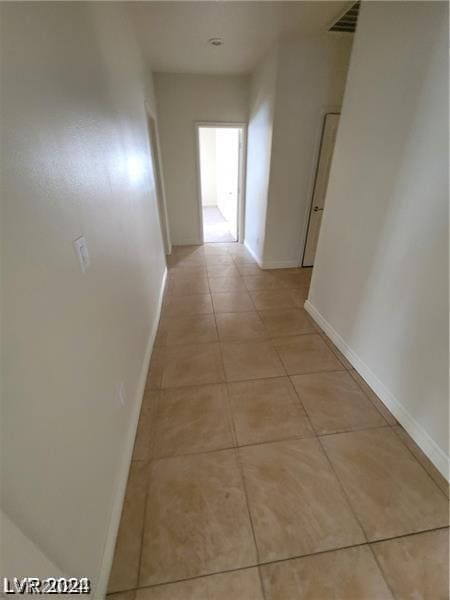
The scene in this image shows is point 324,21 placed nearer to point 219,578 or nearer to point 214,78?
point 214,78

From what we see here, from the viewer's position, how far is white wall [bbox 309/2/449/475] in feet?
4.05

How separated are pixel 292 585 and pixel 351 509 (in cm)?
40

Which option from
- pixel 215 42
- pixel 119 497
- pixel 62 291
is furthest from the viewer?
pixel 215 42

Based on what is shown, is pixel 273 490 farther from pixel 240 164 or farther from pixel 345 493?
pixel 240 164

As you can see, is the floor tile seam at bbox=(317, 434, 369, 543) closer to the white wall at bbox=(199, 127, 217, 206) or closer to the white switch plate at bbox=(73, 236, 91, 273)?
the white switch plate at bbox=(73, 236, 91, 273)

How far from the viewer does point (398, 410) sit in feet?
5.03

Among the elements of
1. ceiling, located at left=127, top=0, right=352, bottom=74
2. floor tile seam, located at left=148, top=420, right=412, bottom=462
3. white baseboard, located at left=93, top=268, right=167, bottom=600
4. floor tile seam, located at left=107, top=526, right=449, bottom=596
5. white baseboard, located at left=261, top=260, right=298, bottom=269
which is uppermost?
ceiling, located at left=127, top=0, right=352, bottom=74

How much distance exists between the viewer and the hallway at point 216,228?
16.7ft

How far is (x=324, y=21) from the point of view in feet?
7.34

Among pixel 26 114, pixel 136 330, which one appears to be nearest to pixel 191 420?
pixel 136 330

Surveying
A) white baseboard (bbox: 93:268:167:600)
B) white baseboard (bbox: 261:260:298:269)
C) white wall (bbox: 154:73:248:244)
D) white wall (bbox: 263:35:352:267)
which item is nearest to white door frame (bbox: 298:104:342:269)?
white wall (bbox: 263:35:352:267)

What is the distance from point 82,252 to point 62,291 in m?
0.22

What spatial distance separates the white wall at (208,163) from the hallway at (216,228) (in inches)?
39.0

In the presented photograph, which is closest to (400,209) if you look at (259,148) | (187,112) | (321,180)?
(321,180)
